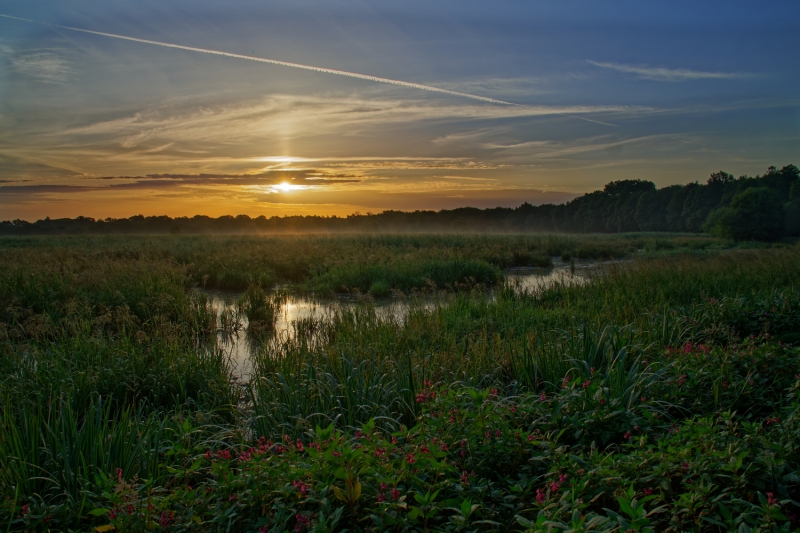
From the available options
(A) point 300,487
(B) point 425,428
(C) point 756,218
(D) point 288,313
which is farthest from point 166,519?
(C) point 756,218

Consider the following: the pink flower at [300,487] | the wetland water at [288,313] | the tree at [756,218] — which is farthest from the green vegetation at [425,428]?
the tree at [756,218]

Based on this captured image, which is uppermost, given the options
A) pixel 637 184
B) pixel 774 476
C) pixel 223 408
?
pixel 637 184

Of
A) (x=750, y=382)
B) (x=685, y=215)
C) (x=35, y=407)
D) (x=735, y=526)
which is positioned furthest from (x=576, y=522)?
(x=685, y=215)

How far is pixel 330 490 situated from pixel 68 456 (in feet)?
6.38

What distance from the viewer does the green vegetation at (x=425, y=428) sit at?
246 centimetres

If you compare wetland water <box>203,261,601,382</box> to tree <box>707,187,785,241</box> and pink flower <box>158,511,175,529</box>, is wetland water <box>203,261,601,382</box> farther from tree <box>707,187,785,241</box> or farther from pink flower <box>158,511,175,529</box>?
tree <box>707,187,785,241</box>

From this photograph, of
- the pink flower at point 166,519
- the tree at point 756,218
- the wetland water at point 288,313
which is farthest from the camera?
the tree at point 756,218

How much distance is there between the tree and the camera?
32.2 metres

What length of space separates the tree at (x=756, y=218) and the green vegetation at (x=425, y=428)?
2926 centimetres

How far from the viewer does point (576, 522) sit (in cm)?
204

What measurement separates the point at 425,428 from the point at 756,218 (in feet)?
121

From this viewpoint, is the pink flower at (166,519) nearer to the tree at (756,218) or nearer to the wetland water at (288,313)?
the wetland water at (288,313)

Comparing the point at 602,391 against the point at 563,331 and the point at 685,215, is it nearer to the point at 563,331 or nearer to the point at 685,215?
the point at 563,331

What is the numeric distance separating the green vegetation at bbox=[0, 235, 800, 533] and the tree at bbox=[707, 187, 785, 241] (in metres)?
29.3
